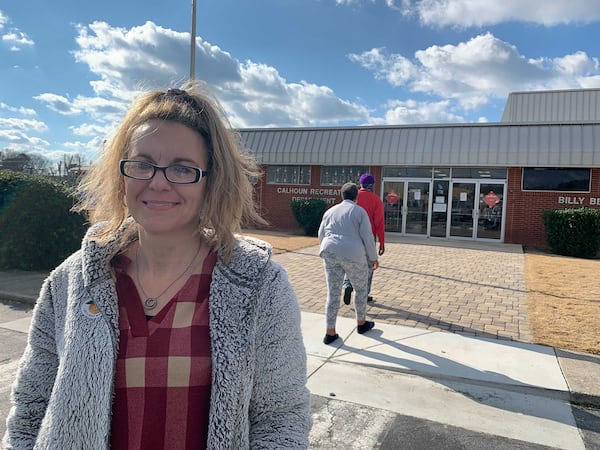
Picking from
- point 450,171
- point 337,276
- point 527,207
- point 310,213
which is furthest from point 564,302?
point 310,213

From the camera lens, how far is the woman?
1.32 metres

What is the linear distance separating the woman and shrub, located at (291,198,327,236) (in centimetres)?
1585

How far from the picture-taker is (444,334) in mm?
5668

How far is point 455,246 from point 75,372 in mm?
14750

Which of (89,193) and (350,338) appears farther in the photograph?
(350,338)

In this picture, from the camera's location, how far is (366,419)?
11.9ft

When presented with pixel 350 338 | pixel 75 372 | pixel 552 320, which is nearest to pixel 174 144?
pixel 75 372

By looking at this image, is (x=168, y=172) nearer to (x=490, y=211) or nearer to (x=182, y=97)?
(x=182, y=97)

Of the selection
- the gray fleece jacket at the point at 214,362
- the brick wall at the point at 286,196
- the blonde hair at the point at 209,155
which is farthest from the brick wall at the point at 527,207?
the gray fleece jacket at the point at 214,362

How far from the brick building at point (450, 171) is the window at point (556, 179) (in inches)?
1.2

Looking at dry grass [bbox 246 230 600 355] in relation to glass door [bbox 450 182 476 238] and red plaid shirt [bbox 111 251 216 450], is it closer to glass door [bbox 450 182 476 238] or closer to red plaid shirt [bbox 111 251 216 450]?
glass door [bbox 450 182 476 238]

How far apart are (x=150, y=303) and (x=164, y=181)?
1.28ft

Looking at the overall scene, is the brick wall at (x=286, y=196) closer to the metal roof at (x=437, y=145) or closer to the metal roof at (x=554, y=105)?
the metal roof at (x=437, y=145)

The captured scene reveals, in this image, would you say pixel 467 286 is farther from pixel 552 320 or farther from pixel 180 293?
pixel 180 293
